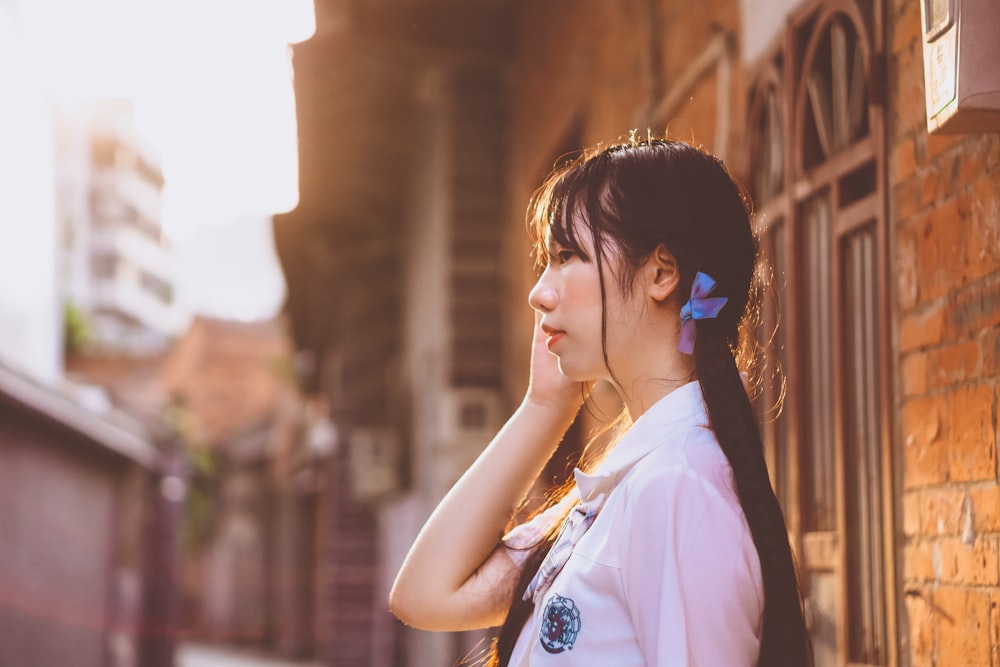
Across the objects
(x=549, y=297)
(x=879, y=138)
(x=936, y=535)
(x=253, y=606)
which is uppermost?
(x=879, y=138)

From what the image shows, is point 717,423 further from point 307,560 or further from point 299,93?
point 307,560

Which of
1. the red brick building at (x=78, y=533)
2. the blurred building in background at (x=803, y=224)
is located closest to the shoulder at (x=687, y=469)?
the blurred building in background at (x=803, y=224)

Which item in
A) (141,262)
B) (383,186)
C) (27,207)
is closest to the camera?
(383,186)

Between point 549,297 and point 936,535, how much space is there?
3.72 ft

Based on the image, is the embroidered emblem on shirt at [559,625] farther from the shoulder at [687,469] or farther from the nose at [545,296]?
the nose at [545,296]

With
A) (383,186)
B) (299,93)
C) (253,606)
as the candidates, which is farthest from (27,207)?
(253,606)

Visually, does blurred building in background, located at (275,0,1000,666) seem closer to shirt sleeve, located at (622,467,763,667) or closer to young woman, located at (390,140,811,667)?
young woman, located at (390,140,811,667)

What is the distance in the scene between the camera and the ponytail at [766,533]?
1501 millimetres

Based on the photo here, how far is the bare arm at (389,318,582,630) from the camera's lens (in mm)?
1905

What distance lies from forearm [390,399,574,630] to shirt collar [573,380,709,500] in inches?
11.4

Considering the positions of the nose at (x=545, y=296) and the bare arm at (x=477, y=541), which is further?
the bare arm at (x=477, y=541)

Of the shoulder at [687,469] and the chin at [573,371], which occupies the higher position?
the chin at [573,371]

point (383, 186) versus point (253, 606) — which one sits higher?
point (383, 186)

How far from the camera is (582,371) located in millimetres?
1726
